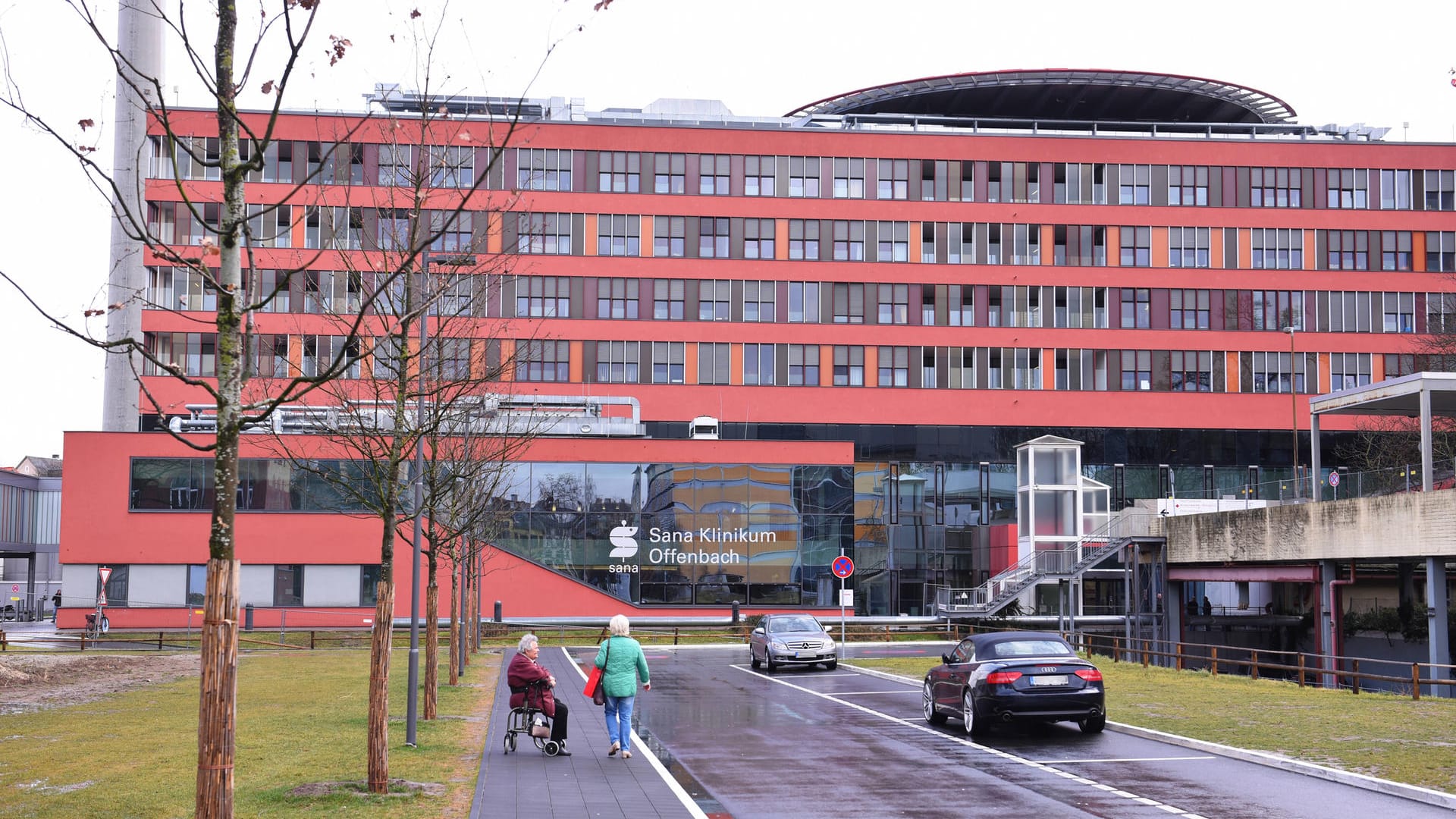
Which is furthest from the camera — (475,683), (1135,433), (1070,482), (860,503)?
(1135,433)

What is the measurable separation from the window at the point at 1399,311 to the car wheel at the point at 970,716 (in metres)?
59.3

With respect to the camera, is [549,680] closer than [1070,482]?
Yes

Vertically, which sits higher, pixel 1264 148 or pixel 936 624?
pixel 1264 148

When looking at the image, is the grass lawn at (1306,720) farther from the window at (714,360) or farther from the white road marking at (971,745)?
the window at (714,360)

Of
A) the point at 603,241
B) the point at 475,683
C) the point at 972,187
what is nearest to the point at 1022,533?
the point at 972,187

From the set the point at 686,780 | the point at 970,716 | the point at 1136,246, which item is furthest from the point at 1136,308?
the point at 686,780

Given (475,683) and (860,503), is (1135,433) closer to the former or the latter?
(860,503)

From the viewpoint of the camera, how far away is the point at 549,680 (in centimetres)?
1728

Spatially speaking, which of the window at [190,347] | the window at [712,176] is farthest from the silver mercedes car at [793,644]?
the window at [190,347]

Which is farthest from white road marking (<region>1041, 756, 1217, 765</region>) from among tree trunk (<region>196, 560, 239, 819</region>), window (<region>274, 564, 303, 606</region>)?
window (<region>274, 564, 303, 606</region>)

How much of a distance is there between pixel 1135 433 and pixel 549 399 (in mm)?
29710

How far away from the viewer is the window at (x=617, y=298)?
68250mm

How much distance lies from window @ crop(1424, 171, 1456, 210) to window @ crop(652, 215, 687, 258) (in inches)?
1549

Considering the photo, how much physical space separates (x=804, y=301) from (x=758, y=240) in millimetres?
3994
